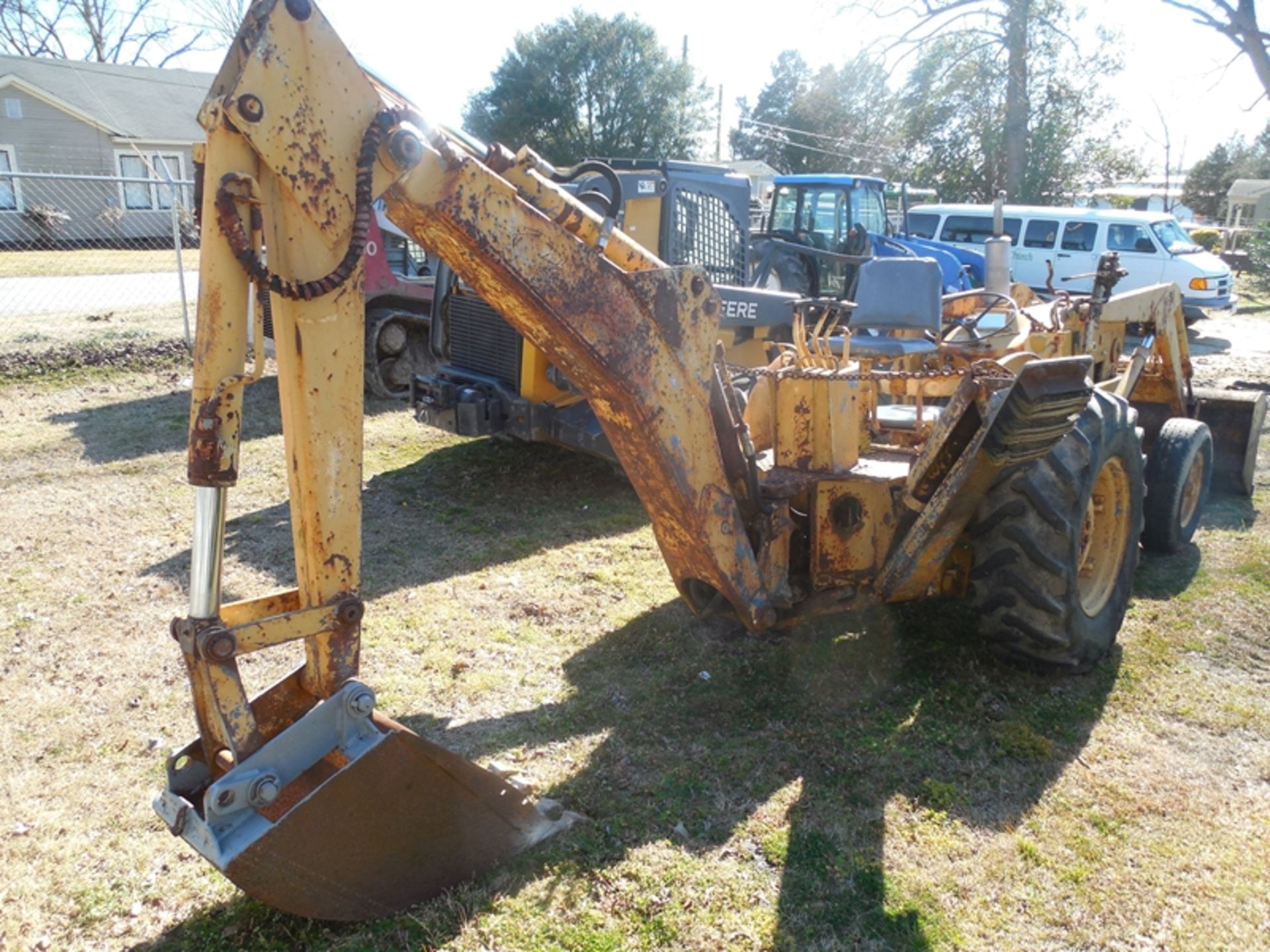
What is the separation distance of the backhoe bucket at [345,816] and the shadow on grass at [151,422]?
5576 mm

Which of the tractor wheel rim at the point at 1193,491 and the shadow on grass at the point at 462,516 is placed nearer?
the shadow on grass at the point at 462,516

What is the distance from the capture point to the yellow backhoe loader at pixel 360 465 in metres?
2.42

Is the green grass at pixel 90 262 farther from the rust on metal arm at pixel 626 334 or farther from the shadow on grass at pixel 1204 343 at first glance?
the shadow on grass at pixel 1204 343

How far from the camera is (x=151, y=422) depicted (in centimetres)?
903

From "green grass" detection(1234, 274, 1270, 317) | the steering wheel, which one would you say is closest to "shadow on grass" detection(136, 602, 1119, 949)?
the steering wheel

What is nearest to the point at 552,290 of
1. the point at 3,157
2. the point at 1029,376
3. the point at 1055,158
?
the point at 1029,376

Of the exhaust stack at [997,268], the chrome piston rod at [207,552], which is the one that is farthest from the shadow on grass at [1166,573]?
the chrome piston rod at [207,552]

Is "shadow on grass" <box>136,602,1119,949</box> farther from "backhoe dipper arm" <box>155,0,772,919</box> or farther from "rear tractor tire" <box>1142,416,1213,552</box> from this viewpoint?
"rear tractor tire" <box>1142,416,1213,552</box>

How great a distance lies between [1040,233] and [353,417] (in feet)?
57.8

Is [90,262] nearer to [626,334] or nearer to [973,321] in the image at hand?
[973,321]

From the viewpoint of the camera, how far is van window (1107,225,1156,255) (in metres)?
16.8

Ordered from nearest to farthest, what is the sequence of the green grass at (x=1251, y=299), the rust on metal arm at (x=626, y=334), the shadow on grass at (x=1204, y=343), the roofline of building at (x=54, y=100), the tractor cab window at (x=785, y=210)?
the rust on metal arm at (x=626, y=334)
the tractor cab window at (x=785, y=210)
the shadow on grass at (x=1204, y=343)
the green grass at (x=1251, y=299)
the roofline of building at (x=54, y=100)

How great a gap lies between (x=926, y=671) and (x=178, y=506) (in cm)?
503

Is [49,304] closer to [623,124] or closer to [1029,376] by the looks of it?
[1029,376]
